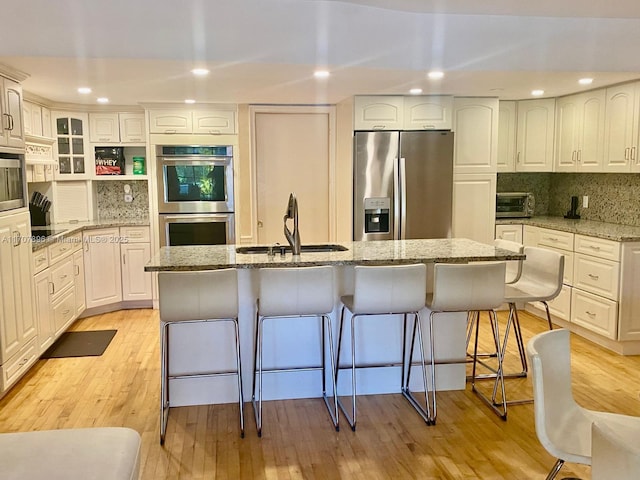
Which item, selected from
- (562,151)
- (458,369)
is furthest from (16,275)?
(562,151)

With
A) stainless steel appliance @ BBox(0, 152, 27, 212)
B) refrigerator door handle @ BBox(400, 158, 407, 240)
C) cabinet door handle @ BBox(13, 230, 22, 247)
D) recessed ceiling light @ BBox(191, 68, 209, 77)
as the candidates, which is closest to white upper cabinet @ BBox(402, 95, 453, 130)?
refrigerator door handle @ BBox(400, 158, 407, 240)

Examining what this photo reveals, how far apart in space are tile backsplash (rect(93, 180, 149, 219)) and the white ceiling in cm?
185

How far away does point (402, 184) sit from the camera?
5.17 metres

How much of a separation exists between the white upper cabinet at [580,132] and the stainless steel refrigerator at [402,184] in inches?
46.7

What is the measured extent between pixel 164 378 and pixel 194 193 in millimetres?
2815

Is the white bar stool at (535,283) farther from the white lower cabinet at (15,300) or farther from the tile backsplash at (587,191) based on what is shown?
the white lower cabinet at (15,300)

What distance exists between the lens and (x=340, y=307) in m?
3.64

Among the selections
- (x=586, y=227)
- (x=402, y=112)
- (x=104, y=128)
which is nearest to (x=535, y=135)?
(x=586, y=227)

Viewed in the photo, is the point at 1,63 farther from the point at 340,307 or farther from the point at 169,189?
the point at 340,307

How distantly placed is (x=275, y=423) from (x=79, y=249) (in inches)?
120

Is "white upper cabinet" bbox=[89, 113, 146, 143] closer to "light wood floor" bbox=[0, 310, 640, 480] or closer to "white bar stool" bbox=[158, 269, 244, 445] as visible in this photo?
"light wood floor" bbox=[0, 310, 640, 480]

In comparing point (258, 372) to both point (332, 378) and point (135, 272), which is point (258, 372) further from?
point (135, 272)

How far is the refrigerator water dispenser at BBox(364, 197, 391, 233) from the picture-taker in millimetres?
5215

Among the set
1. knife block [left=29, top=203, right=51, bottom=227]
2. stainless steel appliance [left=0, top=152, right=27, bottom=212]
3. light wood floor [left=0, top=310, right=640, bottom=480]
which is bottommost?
light wood floor [left=0, top=310, right=640, bottom=480]
